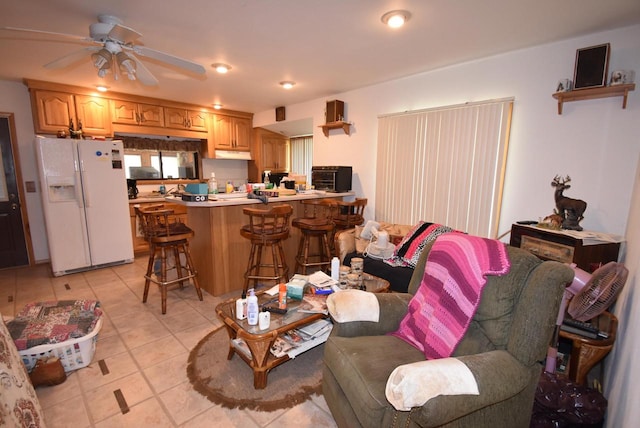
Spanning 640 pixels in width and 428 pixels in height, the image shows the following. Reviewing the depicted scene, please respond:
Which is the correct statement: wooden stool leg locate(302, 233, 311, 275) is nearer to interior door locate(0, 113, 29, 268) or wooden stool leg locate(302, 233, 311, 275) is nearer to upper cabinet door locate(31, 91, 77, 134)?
upper cabinet door locate(31, 91, 77, 134)

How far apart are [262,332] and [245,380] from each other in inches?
18.9

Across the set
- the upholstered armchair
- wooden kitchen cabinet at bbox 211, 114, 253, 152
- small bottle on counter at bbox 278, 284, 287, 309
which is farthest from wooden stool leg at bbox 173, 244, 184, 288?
wooden kitchen cabinet at bbox 211, 114, 253, 152

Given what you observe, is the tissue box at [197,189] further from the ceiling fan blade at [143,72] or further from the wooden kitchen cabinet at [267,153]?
the wooden kitchen cabinet at [267,153]

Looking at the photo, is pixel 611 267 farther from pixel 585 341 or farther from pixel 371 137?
pixel 371 137

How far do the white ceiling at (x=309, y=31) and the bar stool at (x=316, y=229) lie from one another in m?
1.57

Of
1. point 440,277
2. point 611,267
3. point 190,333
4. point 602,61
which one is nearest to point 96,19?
point 190,333

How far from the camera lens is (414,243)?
285 cm

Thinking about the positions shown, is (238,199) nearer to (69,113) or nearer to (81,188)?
(81,188)

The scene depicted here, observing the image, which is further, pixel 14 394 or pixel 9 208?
pixel 9 208

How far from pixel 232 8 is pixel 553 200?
10.0ft

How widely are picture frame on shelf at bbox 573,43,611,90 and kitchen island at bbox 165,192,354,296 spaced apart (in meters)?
2.79

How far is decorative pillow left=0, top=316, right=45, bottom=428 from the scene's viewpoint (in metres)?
1.09

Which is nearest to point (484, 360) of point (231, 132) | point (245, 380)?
point (245, 380)

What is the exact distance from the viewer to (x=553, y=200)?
8.47 feet
